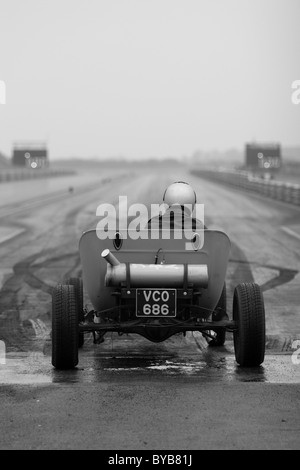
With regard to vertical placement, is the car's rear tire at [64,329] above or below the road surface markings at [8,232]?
above

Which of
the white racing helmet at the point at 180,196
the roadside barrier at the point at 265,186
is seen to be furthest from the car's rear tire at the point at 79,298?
the roadside barrier at the point at 265,186

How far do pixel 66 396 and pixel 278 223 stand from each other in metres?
20.2

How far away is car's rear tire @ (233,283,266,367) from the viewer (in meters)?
7.17

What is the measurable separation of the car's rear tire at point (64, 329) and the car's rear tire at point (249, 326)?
1413mm

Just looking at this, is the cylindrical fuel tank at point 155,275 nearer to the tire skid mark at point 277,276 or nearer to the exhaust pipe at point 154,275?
the exhaust pipe at point 154,275

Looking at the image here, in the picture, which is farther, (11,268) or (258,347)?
(11,268)

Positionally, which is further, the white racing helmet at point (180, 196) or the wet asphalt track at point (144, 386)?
the white racing helmet at point (180, 196)

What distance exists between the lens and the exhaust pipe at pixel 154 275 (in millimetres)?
7191

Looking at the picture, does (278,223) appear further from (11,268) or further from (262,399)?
(262,399)

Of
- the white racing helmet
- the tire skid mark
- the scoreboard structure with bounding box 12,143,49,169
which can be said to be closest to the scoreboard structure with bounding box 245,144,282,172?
the scoreboard structure with bounding box 12,143,49,169

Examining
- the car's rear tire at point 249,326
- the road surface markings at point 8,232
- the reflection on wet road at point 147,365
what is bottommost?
the road surface markings at point 8,232

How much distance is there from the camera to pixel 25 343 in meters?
8.68

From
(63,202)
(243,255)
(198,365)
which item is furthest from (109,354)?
(63,202)

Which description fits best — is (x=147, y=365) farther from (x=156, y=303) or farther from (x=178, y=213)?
(x=178, y=213)
